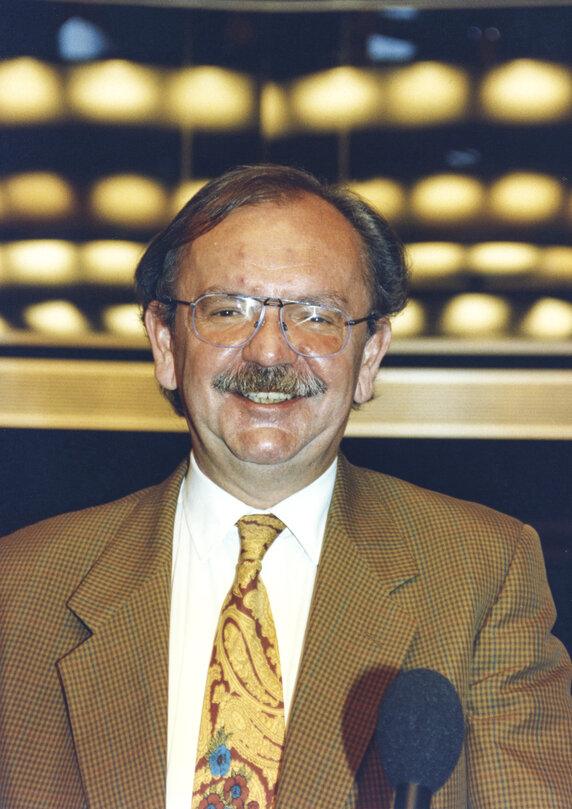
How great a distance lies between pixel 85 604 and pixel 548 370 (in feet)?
4.51

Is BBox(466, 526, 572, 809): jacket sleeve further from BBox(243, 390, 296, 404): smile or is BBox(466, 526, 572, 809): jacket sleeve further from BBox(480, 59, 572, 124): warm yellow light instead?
BBox(480, 59, 572, 124): warm yellow light

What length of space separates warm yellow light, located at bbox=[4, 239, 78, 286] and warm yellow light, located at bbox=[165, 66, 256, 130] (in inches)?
19.0

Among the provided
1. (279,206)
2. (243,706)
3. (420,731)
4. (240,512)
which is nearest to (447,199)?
(279,206)

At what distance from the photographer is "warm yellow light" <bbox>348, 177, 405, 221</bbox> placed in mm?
2367

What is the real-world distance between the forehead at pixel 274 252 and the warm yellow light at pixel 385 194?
69 centimetres

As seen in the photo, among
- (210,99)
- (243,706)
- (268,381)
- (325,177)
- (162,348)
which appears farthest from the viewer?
(210,99)

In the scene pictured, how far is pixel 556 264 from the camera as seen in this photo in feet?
7.68

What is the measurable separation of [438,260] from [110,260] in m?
0.91

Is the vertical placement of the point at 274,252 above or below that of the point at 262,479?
above

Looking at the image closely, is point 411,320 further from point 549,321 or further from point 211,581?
point 211,581

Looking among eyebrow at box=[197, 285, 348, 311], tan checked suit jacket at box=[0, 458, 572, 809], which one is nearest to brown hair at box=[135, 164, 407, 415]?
eyebrow at box=[197, 285, 348, 311]

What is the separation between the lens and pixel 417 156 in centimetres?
239

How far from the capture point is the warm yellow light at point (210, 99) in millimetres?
2404

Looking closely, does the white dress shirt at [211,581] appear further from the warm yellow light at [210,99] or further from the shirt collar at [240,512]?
the warm yellow light at [210,99]
